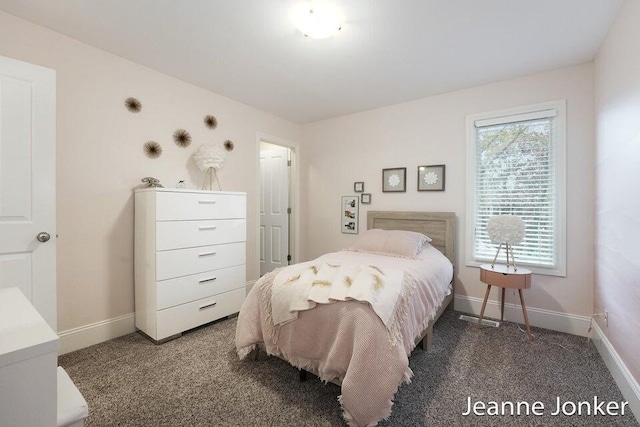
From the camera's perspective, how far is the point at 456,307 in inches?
126

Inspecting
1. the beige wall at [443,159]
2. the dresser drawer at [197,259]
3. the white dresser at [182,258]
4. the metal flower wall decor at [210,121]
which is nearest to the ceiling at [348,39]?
the beige wall at [443,159]

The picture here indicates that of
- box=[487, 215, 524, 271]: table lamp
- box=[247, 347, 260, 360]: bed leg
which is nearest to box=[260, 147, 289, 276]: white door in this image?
box=[247, 347, 260, 360]: bed leg

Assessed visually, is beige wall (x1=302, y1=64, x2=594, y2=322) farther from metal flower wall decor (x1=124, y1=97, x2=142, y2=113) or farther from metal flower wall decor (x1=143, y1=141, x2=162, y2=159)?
metal flower wall decor (x1=124, y1=97, x2=142, y2=113)

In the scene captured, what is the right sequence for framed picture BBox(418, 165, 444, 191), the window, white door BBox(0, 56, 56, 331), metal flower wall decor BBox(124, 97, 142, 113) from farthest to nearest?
framed picture BBox(418, 165, 444, 191), the window, metal flower wall decor BBox(124, 97, 142, 113), white door BBox(0, 56, 56, 331)

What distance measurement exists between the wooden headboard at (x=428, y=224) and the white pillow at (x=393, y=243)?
153 mm

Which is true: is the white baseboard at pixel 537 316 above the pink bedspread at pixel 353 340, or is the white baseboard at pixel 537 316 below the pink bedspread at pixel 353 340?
below

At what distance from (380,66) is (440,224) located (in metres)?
1.79

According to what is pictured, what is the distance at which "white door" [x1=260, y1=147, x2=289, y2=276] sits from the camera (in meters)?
4.43

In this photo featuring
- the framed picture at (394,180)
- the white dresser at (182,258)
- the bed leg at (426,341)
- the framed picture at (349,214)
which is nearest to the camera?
the bed leg at (426,341)

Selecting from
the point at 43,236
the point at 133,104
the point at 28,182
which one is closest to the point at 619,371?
the point at 43,236

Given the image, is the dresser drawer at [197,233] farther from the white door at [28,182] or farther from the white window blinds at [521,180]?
the white window blinds at [521,180]

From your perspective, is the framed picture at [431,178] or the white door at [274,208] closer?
the framed picture at [431,178]

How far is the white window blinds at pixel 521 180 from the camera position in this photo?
9.00 ft

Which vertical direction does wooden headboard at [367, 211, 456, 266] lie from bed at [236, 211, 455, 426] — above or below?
above
